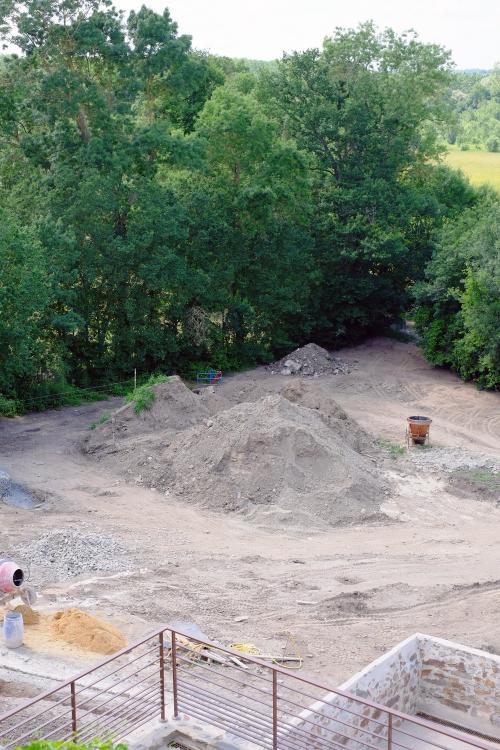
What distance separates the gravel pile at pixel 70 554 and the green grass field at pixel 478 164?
6354 cm

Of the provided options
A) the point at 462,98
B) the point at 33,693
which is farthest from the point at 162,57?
the point at 462,98

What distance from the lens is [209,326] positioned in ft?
112

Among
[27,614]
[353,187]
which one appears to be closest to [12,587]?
[27,614]

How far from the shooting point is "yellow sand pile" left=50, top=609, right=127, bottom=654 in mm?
12805

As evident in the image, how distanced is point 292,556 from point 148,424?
Result: 7.84m

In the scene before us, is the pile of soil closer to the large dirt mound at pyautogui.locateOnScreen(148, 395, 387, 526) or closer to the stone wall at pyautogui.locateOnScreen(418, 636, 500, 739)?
the large dirt mound at pyautogui.locateOnScreen(148, 395, 387, 526)

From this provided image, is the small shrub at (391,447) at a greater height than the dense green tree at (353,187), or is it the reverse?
the dense green tree at (353,187)

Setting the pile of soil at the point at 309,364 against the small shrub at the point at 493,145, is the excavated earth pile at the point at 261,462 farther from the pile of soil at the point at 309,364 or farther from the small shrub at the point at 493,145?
the small shrub at the point at 493,145

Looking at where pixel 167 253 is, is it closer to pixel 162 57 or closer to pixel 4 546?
pixel 162 57

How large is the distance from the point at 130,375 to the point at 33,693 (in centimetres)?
2226

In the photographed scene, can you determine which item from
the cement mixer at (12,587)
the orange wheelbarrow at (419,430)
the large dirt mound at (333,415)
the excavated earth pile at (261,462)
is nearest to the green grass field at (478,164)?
the large dirt mound at (333,415)

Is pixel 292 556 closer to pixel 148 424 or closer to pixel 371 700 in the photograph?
pixel 371 700

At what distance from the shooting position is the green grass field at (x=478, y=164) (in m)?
78.0

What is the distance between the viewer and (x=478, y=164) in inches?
3383
